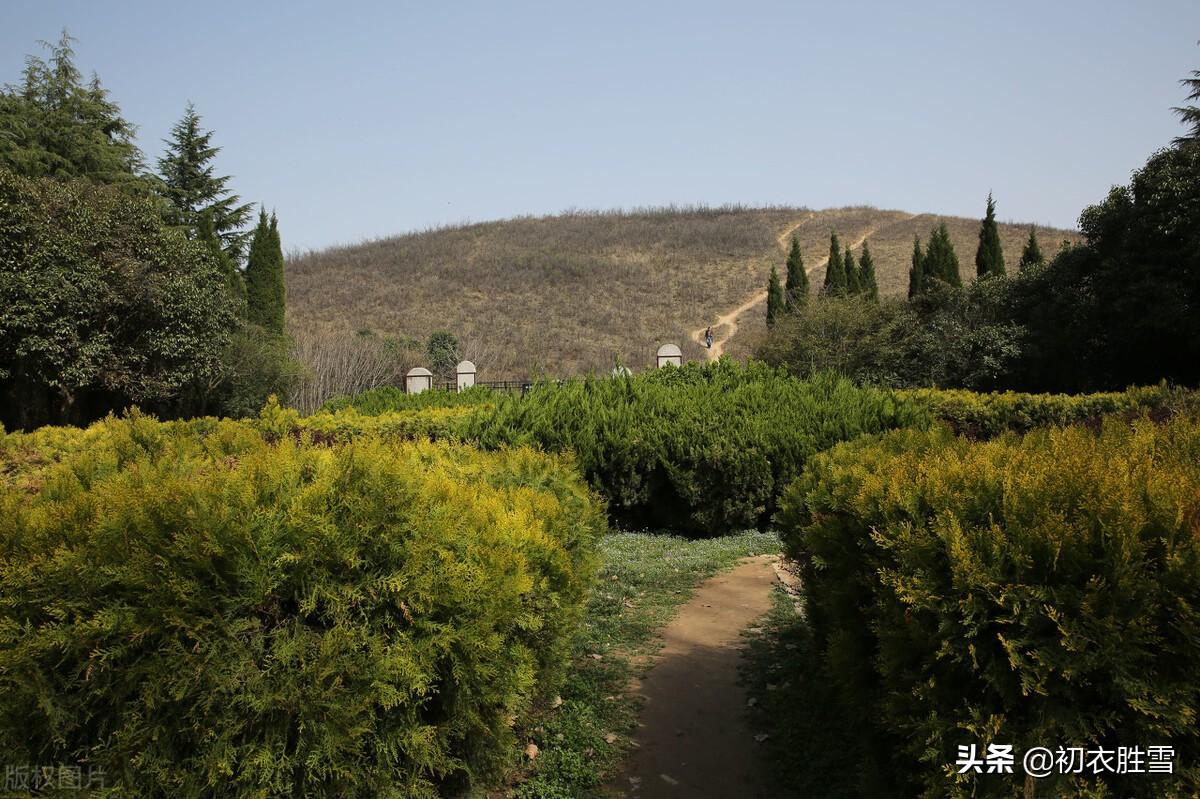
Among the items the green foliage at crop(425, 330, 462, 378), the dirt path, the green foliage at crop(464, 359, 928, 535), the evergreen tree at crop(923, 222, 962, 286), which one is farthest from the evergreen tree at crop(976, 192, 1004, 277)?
the dirt path

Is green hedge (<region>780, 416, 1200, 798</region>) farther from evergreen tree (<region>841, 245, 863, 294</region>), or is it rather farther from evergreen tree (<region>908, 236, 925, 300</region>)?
evergreen tree (<region>908, 236, 925, 300</region>)

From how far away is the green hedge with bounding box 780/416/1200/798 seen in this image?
1998 mm

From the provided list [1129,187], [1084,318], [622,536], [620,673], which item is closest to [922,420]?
[622,536]

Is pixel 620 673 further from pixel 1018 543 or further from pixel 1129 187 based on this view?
pixel 1129 187

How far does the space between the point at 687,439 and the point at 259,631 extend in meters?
6.39

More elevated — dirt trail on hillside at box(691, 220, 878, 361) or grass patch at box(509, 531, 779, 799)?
dirt trail on hillside at box(691, 220, 878, 361)

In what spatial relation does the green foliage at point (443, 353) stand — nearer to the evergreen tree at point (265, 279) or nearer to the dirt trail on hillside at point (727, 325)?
the evergreen tree at point (265, 279)

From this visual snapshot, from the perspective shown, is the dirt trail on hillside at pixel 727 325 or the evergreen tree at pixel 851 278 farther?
the dirt trail on hillside at pixel 727 325

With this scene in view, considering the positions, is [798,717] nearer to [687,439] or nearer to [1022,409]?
[687,439]

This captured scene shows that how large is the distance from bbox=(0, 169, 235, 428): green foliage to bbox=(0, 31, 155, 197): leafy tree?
590cm

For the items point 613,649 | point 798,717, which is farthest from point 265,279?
point 798,717

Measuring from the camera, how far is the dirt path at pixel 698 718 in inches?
136

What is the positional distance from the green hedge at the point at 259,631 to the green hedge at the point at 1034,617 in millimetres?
1350

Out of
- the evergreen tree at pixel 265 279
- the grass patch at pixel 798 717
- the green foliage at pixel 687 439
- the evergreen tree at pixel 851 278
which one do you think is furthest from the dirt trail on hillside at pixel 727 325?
the grass patch at pixel 798 717
